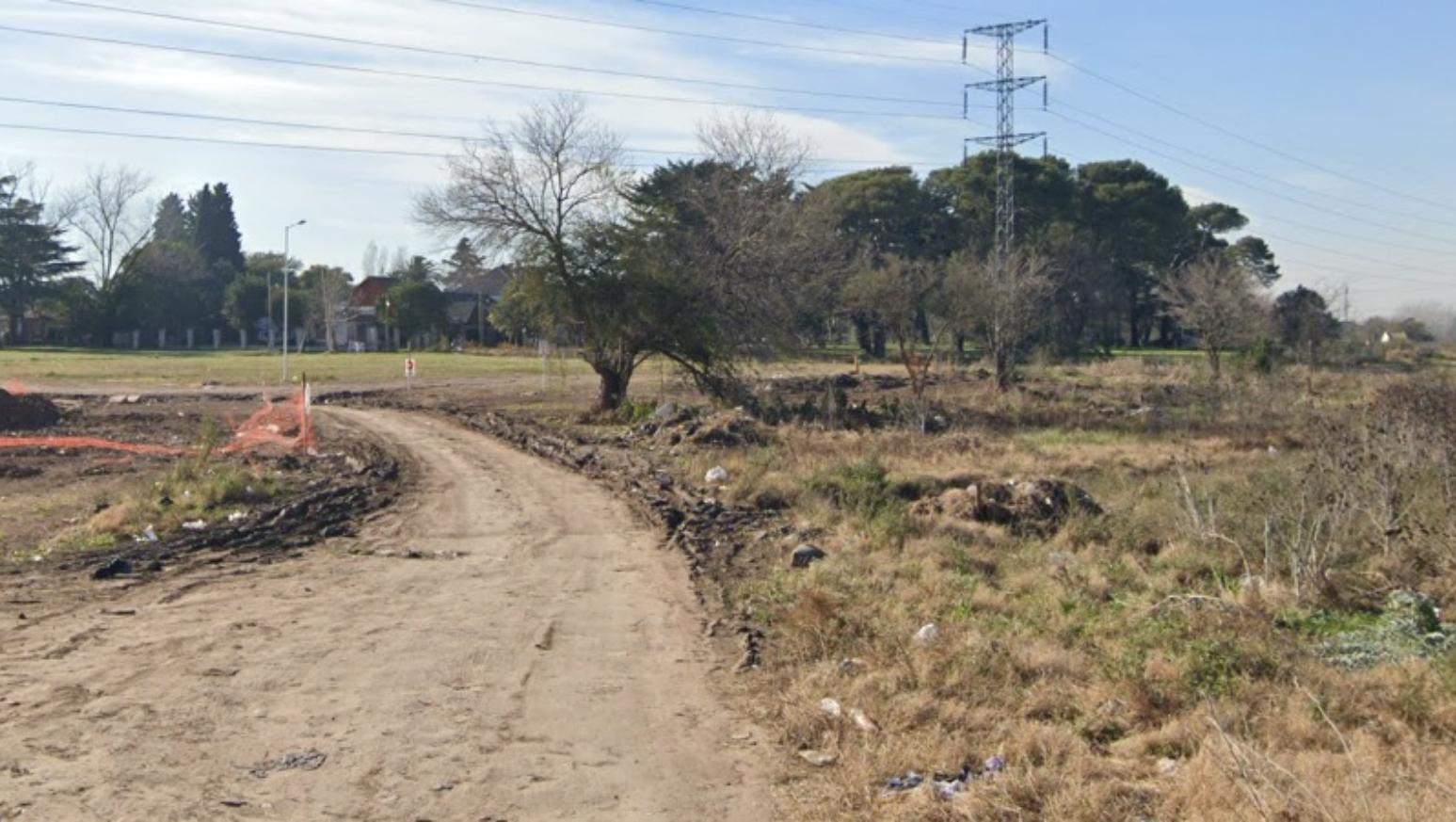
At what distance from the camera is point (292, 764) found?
25.4 ft

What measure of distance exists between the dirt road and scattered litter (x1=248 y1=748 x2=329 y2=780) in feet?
0.06

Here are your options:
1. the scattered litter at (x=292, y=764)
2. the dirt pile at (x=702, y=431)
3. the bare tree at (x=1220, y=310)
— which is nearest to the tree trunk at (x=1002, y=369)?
the bare tree at (x=1220, y=310)

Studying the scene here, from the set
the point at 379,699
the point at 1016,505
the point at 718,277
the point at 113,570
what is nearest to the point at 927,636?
the point at 379,699

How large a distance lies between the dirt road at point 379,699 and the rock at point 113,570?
738 mm

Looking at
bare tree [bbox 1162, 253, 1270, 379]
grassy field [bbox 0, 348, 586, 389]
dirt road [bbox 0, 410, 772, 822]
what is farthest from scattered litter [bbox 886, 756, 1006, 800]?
bare tree [bbox 1162, 253, 1270, 379]

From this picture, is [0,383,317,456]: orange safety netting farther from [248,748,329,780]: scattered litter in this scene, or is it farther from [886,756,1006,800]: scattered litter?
[886,756,1006,800]: scattered litter

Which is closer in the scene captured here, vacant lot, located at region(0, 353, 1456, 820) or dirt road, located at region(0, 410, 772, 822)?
vacant lot, located at region(0, 353, 1456, 820)

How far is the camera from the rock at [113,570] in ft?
43.9

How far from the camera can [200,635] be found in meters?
10.9

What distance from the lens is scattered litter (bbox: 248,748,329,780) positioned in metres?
7.62

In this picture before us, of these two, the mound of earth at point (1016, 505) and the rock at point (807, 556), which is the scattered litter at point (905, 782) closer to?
the rock at point (807, 556)

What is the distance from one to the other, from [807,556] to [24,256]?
96.4m

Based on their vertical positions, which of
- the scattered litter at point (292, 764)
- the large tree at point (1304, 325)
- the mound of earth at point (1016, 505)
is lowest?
the scattered litter at point (292, 764)

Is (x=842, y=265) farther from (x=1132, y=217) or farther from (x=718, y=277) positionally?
(x=1132, y=217)
